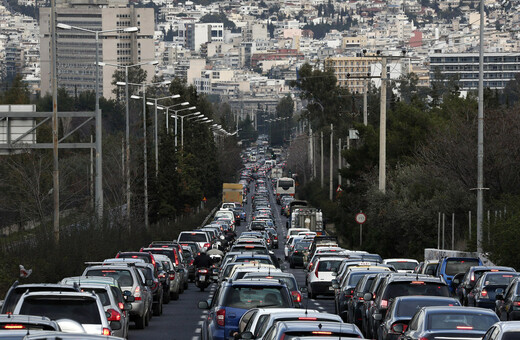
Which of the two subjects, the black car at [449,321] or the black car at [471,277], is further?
→ the black car at [471,277]

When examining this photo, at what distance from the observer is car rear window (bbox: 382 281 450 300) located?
23641 millimetres

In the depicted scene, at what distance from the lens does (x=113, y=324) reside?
71.2 feet

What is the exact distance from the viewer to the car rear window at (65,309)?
19172 mm

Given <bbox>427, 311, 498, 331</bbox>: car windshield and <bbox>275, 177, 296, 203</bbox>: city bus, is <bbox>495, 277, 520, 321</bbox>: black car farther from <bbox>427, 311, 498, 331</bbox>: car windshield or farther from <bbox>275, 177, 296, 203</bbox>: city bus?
<bbox>275, 177, 296, 203</bbox>: city bus

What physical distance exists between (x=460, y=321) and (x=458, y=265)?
16.9m

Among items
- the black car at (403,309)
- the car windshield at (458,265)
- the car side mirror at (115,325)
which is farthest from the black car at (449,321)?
the car windshield at (458,265)

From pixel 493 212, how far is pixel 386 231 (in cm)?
1048

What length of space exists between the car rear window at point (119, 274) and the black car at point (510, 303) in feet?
25.9

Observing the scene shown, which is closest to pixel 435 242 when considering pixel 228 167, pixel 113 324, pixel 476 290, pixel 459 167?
pixel 459 167

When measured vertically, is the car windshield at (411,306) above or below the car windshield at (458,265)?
above

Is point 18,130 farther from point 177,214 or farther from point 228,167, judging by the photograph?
point 228,167

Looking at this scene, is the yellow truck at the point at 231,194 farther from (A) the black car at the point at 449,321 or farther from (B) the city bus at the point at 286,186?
(A) the black car at the point at 449,321

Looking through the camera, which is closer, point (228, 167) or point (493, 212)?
point (493, 212)

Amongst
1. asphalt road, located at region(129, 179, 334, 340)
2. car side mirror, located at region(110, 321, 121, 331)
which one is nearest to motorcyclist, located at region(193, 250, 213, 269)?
asphalt road, located at region(129, 179, 334, 340)
